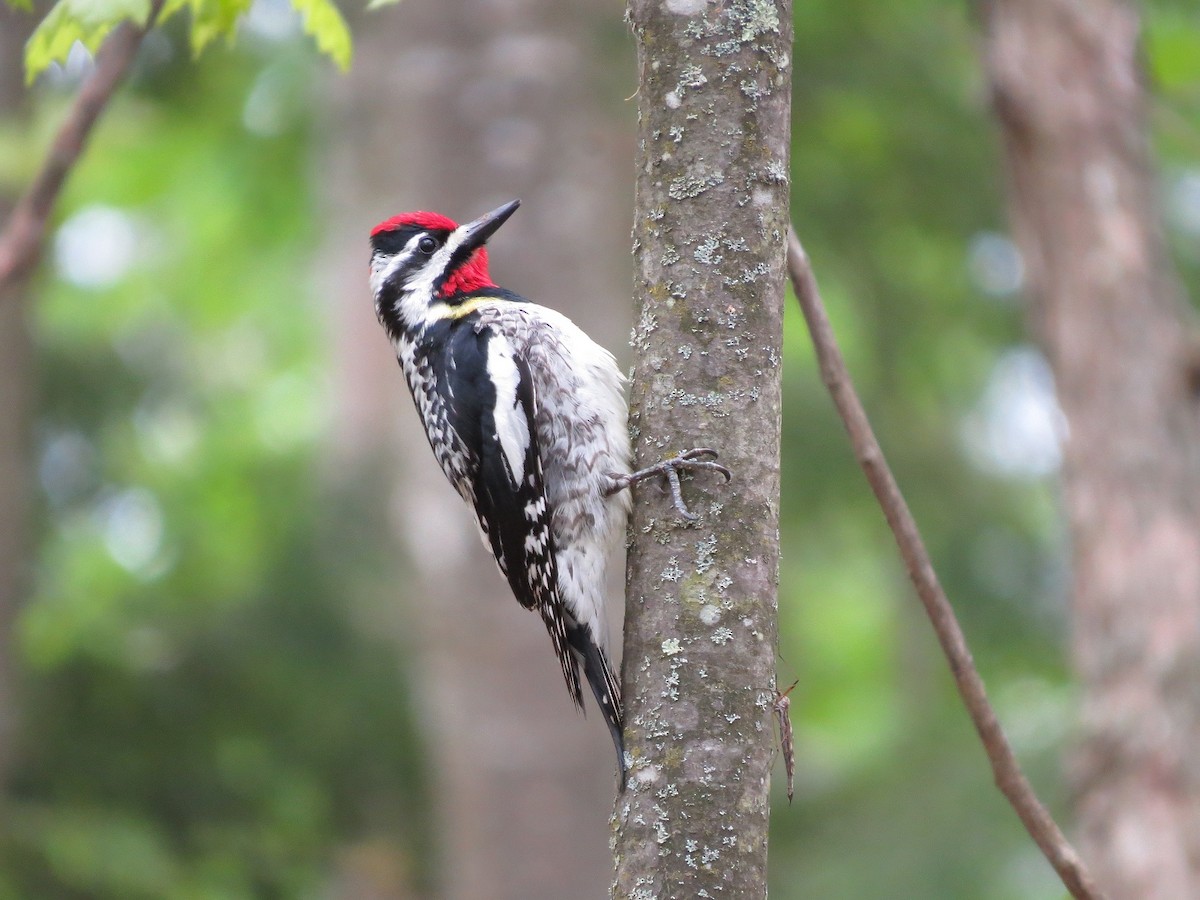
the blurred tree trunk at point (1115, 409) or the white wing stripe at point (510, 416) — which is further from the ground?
the blurred tree trunk at point (1115, 409)

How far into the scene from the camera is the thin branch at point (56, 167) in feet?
9.12

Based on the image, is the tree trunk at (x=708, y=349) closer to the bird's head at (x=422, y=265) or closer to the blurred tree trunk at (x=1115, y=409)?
the bird's head at (x=422, y=265)

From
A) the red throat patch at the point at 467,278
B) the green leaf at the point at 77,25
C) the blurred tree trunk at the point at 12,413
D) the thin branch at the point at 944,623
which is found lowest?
Answer: the thin branch at the point at 944,623

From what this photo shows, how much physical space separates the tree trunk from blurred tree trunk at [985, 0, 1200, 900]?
8.22 ft

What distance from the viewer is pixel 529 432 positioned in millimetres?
3211

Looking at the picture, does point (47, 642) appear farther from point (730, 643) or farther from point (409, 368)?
point (730, 643)

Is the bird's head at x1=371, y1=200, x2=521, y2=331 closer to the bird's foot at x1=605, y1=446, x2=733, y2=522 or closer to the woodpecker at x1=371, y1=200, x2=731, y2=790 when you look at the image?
the woodpecker at x1=371, y1=200, x2=731, y2=790

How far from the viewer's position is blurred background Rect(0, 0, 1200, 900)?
5.77m

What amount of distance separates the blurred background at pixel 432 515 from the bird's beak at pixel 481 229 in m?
2.55

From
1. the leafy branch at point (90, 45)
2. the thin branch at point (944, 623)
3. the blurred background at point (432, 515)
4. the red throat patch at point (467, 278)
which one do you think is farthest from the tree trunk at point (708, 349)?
the blurred background at point (432, 515)

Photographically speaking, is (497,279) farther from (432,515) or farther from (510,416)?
(510,416)

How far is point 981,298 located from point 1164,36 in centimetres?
161

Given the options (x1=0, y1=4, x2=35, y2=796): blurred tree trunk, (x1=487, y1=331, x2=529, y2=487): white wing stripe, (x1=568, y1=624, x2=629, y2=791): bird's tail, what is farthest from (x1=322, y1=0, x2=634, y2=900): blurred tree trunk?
(x1=568, y1=624, x2=629, y2=791): bird's tail

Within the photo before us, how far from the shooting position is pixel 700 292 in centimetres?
215
